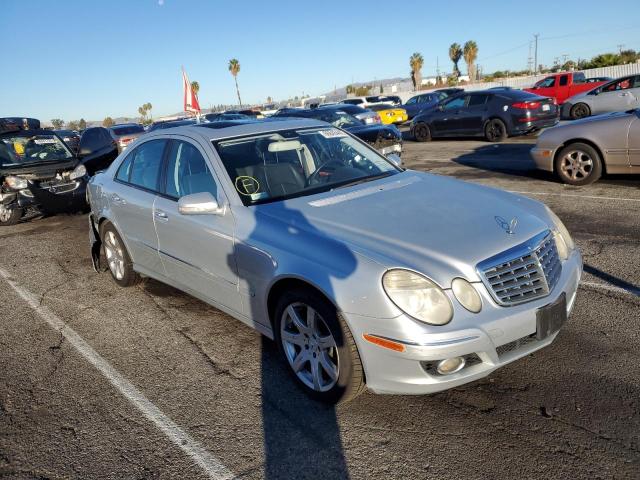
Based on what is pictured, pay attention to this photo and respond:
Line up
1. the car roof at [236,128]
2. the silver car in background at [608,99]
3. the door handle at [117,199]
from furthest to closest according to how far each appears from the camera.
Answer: the silver car in background at [608,99], the door handle at [117,199], the car roof at [236,128]

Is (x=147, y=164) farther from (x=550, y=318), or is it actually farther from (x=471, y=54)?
(x=471, y=54)

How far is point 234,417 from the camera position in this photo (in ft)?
10.3

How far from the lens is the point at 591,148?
8102 millimetres

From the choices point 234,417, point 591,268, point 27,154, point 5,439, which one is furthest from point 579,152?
point 27,154

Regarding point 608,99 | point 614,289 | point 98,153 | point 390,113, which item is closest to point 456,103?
point 608,99

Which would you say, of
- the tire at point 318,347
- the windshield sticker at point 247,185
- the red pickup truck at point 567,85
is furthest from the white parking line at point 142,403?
the red pickup truck at point 567,85

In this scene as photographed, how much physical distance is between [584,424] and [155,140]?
3899mm

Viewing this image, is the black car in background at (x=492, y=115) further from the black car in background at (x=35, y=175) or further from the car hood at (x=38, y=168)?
the car hood at (x=38, y=168)

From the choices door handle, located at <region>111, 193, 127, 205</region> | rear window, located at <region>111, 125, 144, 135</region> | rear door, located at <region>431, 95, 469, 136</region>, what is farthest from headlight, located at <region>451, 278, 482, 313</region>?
rear window, located at <region>111, 125, 144, 135</region>

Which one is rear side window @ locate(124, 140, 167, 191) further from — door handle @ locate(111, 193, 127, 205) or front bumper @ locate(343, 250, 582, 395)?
front bumper @ locate(343, 250, 582, 395)

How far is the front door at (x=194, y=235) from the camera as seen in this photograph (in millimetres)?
3670

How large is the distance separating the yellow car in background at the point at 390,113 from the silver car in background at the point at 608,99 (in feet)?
26.5

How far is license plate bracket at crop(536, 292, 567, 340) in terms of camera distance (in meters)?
2.87

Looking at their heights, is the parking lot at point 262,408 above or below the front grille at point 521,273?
below
